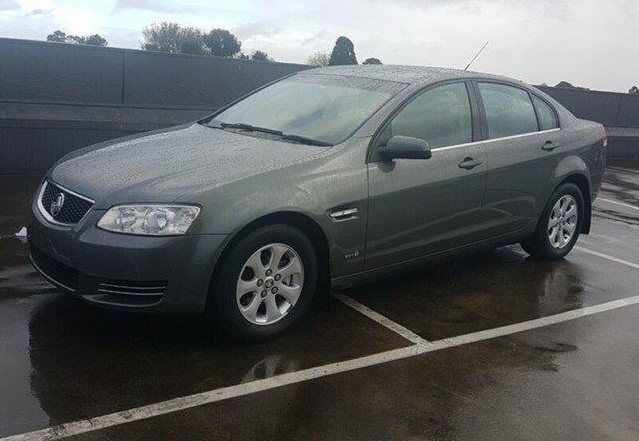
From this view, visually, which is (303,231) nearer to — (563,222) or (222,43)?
(563,222)

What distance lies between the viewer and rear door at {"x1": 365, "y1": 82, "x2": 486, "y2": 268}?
176 inches

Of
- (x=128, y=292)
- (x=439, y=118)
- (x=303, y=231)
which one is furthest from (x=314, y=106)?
(x=128, y=292)

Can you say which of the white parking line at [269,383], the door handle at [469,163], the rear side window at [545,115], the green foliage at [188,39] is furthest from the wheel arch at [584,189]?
the green foliage at [188,39]

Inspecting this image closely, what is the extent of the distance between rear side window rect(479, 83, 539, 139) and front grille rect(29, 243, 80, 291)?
10.3 feet

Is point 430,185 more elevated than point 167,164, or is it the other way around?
point 167,164

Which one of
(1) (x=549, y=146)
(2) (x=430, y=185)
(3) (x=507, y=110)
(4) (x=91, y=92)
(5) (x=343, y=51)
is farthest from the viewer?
(5) (x=343, y=51)

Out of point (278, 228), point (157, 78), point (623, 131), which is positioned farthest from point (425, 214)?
point (623, 131)

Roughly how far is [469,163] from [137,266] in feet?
8.35

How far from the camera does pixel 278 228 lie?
3943 mm

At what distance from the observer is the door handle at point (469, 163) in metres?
4.97

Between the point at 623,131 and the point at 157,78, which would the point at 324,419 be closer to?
the point at 157,78

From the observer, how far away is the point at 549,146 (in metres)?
5.78

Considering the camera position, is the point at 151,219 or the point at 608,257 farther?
the point at 608,257

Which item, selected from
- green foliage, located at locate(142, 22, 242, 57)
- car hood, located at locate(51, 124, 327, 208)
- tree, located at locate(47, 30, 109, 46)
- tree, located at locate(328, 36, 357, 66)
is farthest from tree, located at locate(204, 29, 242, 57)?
car hood, located at locate(51, 124, 327, 208)
